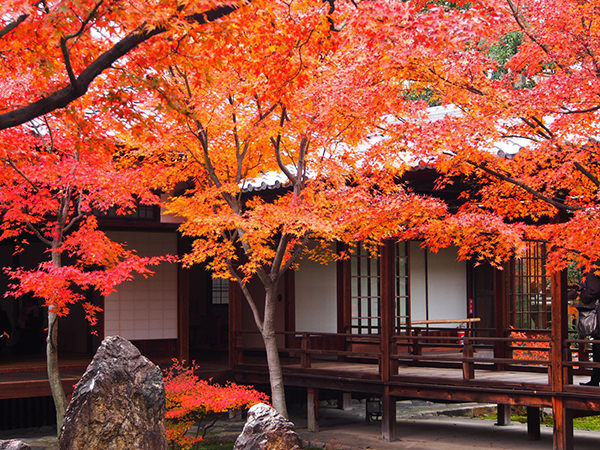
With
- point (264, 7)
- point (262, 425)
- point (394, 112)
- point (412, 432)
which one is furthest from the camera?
point (412, 432)

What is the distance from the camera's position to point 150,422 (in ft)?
28.0

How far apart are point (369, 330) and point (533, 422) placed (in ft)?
13.2

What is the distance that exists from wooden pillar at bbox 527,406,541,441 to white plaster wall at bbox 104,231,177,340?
6.85m

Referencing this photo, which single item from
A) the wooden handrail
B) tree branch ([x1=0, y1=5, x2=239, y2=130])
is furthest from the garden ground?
tree branch ([x1=0, y1=5, x2=239, y2=130])

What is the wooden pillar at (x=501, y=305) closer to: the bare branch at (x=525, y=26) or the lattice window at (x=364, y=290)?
the lattice window at (x=364, y=290)

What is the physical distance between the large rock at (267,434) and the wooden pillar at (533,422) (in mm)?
5215

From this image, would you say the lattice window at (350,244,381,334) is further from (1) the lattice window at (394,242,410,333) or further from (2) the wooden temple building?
(1) the lattice window at (394,242,410,333)

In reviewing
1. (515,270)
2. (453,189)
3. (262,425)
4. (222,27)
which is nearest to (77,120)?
(222,27)

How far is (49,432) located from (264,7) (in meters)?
8.97

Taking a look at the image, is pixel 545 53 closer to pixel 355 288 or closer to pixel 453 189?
pixel 453 189

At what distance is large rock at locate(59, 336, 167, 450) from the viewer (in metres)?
8.16

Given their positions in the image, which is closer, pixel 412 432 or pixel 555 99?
pixel 555 99

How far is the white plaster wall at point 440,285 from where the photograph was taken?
16.7m

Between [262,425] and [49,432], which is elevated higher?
[262,425]
